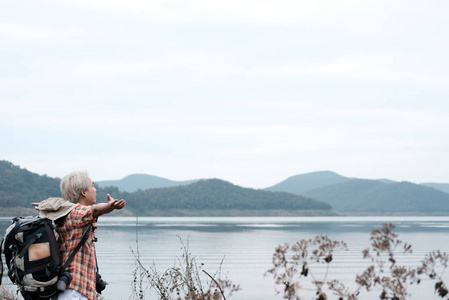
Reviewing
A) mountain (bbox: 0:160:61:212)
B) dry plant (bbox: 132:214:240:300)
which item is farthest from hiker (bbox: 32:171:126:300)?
mountain (bbox: 0:160:61:212)

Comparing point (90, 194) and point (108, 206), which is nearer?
point (108, 206)

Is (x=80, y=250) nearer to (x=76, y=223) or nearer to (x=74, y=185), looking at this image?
(x=76, y=223)

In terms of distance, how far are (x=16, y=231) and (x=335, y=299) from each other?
22.7 meters

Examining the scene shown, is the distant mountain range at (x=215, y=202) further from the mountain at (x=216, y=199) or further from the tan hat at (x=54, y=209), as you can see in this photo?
the tan hat at (x=54, y=209)

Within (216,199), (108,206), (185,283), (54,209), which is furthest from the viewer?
(216,199)

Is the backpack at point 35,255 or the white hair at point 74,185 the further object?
the white hair at point 74,185

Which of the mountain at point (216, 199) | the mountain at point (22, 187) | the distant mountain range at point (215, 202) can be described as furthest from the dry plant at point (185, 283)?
the mountain at point (216, 199)

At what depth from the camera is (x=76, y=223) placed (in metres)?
4.45

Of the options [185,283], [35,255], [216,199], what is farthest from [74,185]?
[216,199]

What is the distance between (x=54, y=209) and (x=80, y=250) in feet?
1.14

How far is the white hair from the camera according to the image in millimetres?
4535

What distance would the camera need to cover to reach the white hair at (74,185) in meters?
4.54

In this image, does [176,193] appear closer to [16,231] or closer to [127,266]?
[127,266]

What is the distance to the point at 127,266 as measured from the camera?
38031mm
